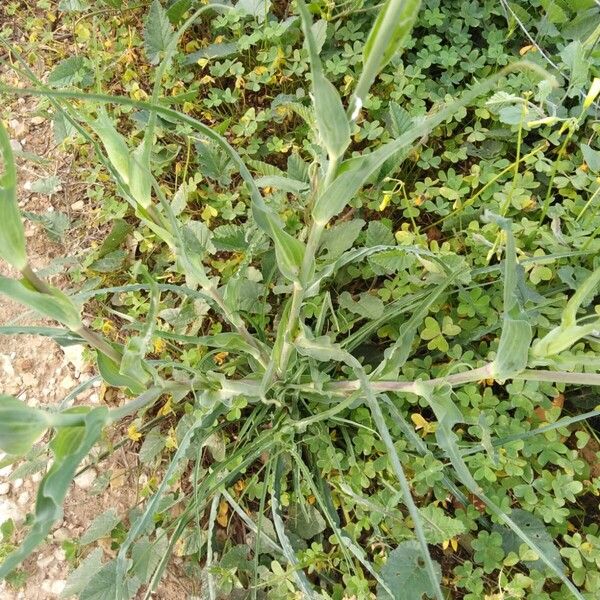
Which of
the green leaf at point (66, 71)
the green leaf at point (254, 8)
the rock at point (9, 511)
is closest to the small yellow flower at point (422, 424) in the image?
the rock at point (9, 511)

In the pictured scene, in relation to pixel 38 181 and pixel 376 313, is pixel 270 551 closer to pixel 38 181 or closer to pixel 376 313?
pixel 376 313

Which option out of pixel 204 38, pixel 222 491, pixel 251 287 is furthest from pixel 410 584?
pixel 204 38

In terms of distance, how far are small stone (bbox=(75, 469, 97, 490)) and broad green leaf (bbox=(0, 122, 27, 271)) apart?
85cm

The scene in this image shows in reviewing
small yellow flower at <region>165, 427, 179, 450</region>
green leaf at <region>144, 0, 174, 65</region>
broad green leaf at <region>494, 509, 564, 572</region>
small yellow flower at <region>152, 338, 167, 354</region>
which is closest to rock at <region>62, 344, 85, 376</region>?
small yellow flower at <region>152, 338, 167, 354</region>

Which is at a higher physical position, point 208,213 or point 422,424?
point 208,213

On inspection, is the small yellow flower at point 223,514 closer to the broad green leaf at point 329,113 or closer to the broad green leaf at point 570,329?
the broad green leaf at point 570,329

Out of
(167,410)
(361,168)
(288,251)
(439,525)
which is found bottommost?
(439,525)

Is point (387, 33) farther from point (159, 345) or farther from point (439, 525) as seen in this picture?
point (159, 345)

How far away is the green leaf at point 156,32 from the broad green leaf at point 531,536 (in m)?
1.33

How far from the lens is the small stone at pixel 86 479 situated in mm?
1367

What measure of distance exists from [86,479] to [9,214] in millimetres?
930

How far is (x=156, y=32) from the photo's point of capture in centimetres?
154

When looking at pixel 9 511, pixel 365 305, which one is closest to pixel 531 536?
pixel 365 305

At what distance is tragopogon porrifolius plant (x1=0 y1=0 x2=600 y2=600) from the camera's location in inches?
22.2
